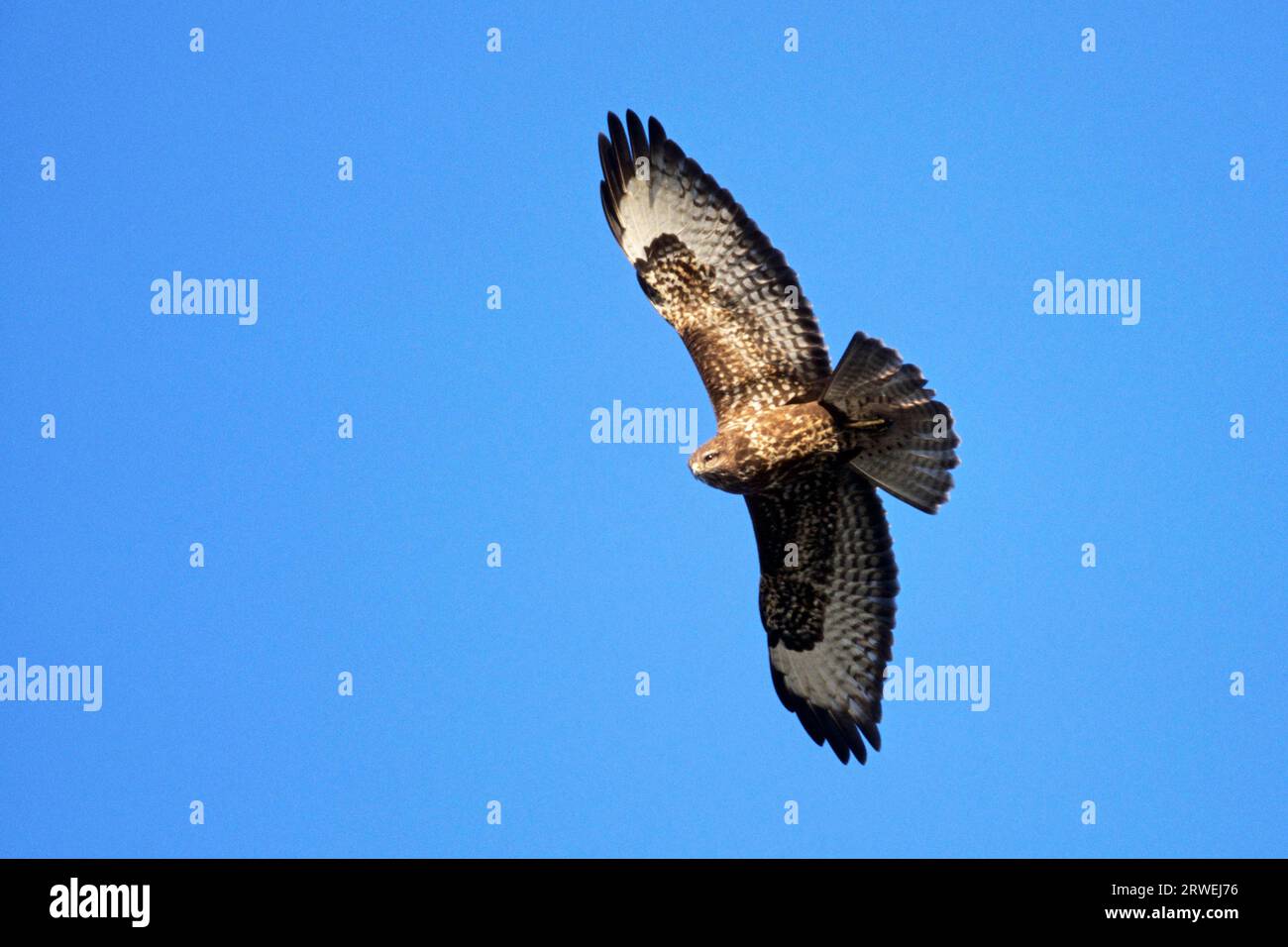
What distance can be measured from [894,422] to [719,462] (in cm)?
100

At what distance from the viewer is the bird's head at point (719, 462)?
29.9ft

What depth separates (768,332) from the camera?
31.3 ft

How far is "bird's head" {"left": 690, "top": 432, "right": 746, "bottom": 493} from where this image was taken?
29.9 feet

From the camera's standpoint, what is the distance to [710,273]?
9.70m

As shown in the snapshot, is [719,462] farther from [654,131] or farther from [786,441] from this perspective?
[654,131]

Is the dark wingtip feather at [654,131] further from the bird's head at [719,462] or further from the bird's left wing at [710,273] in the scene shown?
the bird's head at [719,462]

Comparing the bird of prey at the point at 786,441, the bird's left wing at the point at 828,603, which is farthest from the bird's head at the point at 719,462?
the bird's left wing at the point at 828,603

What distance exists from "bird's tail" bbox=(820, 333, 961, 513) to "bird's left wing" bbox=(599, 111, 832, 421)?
0.54 meters

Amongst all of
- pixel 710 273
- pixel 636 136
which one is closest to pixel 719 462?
pixel 710 273

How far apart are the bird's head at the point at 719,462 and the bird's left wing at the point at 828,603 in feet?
1.85

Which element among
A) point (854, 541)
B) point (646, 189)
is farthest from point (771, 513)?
point (646, 189)
